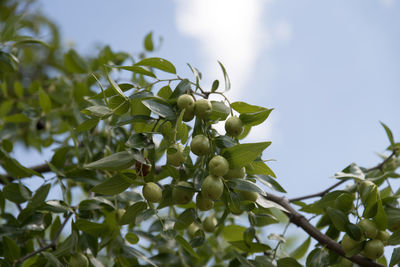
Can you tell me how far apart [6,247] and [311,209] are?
84 cm

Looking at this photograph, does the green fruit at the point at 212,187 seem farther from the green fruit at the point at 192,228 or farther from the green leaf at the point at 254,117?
the green fruit at the point at 192,228

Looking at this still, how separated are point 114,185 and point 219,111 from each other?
27cm

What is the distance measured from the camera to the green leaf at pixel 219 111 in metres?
0.84

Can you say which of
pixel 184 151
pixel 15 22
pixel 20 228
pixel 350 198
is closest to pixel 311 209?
pixel 350 198

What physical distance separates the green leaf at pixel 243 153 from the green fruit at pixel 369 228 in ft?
1.14

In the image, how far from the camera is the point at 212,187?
78 centimetres

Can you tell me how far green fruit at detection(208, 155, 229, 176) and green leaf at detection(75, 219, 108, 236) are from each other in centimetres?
38

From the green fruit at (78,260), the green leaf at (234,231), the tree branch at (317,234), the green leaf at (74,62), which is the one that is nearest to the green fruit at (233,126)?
the tree branch at (317,234)

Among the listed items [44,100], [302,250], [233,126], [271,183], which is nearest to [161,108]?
[233,126]

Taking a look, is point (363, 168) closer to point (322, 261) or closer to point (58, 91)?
point (322, 261)

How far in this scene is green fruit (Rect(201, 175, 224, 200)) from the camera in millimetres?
784

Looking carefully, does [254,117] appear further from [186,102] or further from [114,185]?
[114,185]

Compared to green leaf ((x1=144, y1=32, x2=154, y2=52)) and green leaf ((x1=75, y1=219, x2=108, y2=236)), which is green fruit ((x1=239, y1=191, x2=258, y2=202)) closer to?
green leaf ((x1=75, y1=219, x2=108, y2=236))

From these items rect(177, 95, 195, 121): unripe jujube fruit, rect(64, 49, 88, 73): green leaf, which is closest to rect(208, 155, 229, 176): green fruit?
rect(177, 95, 195, 121): unripe jujube fruit
